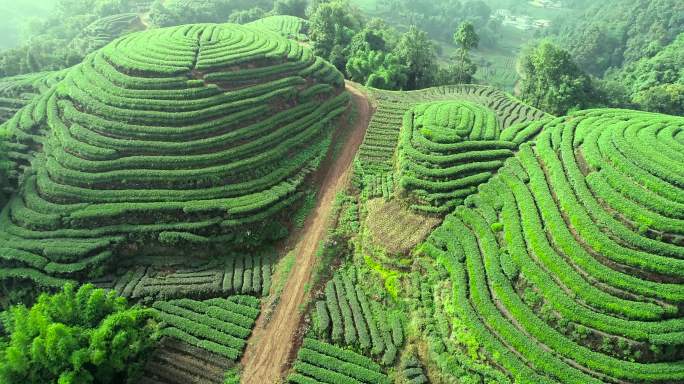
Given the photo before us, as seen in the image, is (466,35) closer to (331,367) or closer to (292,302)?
(292,302)

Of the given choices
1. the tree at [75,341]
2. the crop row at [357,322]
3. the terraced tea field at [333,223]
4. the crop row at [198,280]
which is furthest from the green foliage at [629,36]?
the tree at [75,341]

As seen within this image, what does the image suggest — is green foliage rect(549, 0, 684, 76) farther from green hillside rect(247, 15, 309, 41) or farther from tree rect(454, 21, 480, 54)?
green hillside rect(247, 15, 309, 41)

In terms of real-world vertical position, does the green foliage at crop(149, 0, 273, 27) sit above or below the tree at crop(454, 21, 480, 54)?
below

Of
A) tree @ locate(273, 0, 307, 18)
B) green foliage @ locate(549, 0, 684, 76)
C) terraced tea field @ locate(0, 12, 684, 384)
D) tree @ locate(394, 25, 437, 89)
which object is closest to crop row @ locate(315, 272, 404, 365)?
terraced tea field @ locate(0, 12, 684, 384)

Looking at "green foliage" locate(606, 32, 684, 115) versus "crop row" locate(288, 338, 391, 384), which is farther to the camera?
"green foliage" locate(606, 32, 684, 115)

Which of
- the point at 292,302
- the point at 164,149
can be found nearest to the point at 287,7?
the point at 164,149

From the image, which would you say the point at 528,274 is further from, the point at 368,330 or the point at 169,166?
the point at 169,166

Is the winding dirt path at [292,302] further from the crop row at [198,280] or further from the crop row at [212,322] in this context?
the crop row at [198,280]

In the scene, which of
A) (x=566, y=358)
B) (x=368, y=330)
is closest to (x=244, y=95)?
(x=368, y=330)
